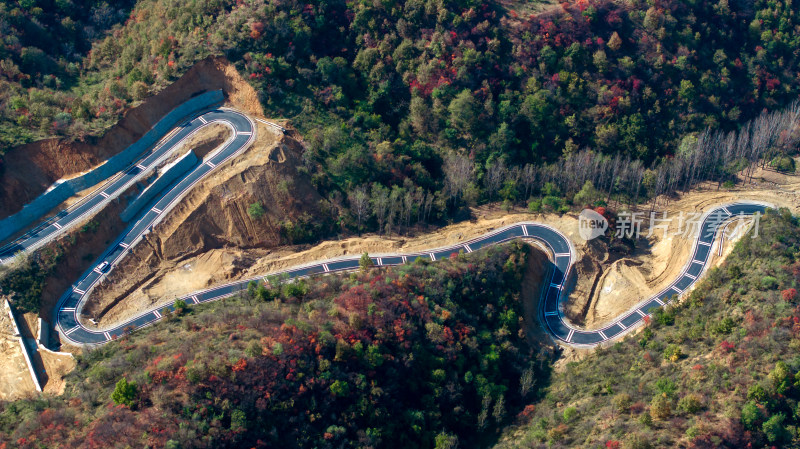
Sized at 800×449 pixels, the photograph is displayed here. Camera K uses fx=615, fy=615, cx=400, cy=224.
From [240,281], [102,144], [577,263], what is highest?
[102,144]

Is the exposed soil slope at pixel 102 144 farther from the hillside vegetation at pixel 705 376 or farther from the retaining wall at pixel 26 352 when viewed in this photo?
the hillside vegetation at pixel 705 376

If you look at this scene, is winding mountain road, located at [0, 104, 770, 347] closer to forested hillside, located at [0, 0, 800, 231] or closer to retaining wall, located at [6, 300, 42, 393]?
retaining wall, located at [6, 300, 42, 393]

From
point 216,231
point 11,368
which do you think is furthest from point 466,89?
point 11,368

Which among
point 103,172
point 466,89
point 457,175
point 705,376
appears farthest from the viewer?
point 466,89

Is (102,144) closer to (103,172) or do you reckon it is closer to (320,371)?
(103,172)

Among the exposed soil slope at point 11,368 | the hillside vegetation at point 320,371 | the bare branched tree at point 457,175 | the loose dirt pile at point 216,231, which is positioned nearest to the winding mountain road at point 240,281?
the loose dirt pile at point 216,231

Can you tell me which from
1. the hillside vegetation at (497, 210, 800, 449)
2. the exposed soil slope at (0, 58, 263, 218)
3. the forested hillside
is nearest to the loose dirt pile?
the forested hillside
